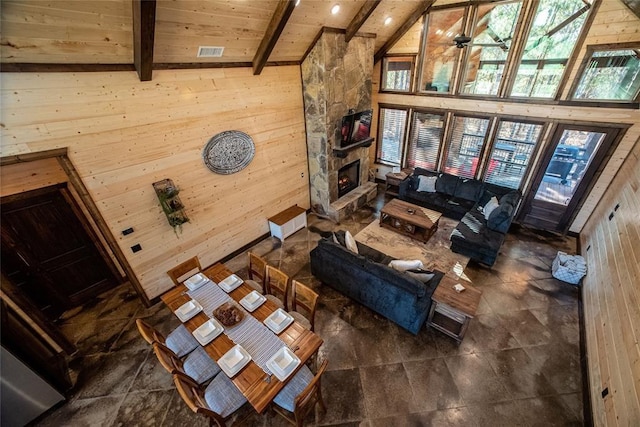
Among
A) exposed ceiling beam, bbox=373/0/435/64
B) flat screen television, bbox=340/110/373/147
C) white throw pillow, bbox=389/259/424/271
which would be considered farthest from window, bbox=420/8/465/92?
white throw pillow, bbox=389/259/424/271

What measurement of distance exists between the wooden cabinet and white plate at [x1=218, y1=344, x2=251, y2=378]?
3097mm

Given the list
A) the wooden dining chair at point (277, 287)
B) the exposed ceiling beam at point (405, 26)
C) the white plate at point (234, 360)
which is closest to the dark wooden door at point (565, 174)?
the exposed ceiling beam at point (405, 26)

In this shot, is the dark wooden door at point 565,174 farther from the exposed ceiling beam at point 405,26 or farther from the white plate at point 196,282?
the white plate at point 196,282

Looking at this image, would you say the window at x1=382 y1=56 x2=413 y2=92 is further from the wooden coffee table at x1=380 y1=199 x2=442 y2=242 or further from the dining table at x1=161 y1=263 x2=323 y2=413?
the dining table at x1=161 y1=263 x2=323 y2=413

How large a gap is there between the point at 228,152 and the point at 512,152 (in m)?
6.01

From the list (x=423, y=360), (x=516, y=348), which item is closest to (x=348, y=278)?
(x=423, y=360)

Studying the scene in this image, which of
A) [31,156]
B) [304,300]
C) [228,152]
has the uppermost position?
[31,156]

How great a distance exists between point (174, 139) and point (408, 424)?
15.4 ft

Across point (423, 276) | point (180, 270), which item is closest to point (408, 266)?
point (423, 276)

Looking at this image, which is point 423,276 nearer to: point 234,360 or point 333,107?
point 234,360

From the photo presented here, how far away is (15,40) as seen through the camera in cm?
234

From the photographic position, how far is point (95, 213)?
3.38 m

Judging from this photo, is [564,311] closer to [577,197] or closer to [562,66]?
[577,197]

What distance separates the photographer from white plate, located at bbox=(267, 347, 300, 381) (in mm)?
2379
